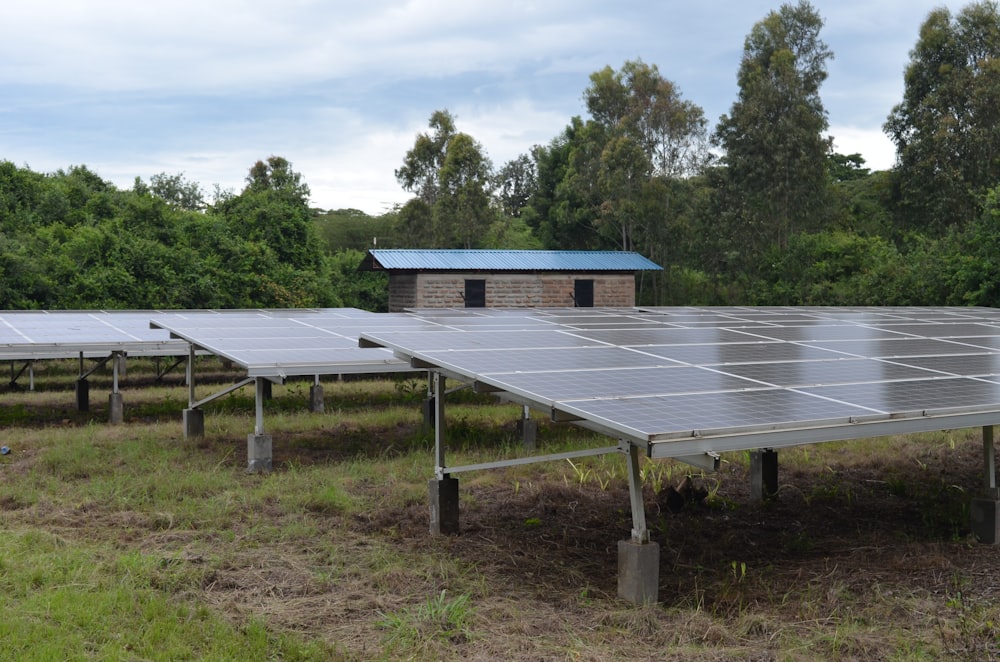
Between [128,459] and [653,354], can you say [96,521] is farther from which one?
[653,354]

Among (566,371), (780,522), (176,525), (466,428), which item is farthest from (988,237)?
(176,525)

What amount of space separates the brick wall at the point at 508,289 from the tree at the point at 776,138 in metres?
7.60

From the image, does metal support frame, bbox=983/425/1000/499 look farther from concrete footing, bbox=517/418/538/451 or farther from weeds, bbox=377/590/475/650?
concrete footing, bbox=517/418/538/451

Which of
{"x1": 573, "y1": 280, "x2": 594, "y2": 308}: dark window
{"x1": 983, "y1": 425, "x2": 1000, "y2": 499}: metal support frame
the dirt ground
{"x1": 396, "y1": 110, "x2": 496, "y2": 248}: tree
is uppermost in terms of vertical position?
{"x1": 396, "y1": 110, "x2": 496, "y2": 248}: tree

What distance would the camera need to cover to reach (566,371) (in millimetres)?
9469

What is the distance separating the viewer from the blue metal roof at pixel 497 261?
36219 mm

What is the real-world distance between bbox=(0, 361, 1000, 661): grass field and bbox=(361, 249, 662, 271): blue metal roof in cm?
2023

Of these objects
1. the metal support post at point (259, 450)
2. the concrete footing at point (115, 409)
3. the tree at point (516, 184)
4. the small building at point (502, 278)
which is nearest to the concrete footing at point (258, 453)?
the metal support post at point (259, 450)

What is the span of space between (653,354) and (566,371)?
1.78 m

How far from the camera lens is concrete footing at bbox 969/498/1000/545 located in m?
10.2

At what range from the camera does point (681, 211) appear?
4534 cm

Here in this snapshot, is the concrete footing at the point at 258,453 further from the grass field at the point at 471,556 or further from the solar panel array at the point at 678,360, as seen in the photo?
the solar panel array at the point at 678,360

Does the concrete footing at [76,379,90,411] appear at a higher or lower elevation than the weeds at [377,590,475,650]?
higher

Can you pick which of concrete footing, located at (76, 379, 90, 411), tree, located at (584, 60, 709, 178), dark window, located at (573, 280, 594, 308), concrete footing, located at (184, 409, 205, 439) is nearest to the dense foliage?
tree, located at (584, 60, 709, 178)
